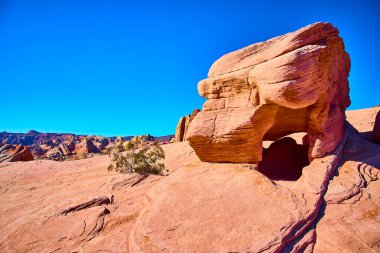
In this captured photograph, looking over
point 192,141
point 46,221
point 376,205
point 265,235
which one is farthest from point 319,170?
point 46,221

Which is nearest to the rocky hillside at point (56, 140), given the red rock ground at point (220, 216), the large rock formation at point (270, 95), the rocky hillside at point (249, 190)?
the rocky hillside at point (249, 190)

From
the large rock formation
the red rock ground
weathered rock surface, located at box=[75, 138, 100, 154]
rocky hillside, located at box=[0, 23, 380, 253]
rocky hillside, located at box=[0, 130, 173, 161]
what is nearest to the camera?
the red rock ground

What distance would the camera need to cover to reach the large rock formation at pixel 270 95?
20.4 feet

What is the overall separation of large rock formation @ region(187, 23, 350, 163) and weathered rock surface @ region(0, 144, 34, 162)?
80.3 ft

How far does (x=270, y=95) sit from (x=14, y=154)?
94.2 feet

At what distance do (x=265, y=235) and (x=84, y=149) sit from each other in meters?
49.1

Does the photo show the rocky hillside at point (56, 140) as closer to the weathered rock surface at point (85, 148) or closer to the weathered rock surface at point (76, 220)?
the weathered rock surface at point (85, 148)

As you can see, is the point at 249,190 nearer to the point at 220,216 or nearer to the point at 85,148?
the point at 220,216

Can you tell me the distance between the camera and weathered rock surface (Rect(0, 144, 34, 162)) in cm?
2407

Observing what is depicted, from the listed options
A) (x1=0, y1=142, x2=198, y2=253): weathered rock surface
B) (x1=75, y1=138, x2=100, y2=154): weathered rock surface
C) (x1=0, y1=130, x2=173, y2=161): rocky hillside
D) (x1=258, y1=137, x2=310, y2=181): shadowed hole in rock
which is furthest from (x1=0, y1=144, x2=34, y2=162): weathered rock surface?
(x1=258, y1=137, x2=310, y2=181): shadowed hole in rock

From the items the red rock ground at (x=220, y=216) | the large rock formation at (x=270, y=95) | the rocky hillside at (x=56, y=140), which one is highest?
the rocky hillside at (x=56, y=140)

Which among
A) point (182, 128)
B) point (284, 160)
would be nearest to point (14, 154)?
point (182, 128)

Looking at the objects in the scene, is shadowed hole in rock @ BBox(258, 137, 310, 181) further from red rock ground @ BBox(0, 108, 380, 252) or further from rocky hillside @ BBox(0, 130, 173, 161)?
rocky hillside @ BBox(0, 130, 173, 161)

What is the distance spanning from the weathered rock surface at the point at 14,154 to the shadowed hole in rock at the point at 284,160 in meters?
25.3
